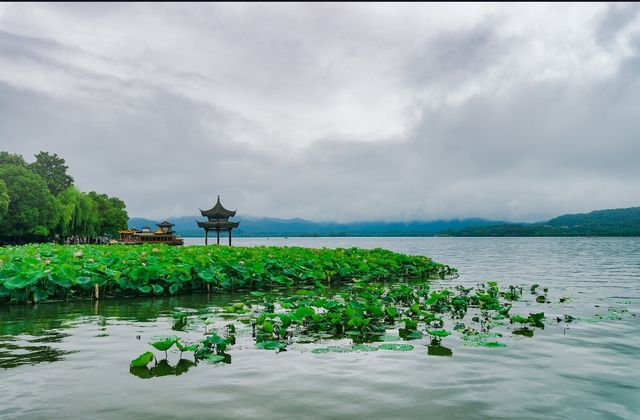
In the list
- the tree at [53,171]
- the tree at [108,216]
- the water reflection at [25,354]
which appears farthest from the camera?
the tree at [108,216]

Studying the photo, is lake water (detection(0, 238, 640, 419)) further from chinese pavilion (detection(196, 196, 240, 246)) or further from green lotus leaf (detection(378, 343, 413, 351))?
chinese pavilion (detection(196, 196, 240, 246))

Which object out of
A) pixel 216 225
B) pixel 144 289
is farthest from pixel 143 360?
pixel 216 225

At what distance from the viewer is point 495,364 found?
6652 mm

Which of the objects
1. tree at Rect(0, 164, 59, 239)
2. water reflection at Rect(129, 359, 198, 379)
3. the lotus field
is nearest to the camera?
water reflection at Rect(129, 359, 198, 379)

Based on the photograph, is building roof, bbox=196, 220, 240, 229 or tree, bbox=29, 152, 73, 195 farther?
tree, bbox=29, 152, 73, 195

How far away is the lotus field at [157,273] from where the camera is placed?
38.4 feet

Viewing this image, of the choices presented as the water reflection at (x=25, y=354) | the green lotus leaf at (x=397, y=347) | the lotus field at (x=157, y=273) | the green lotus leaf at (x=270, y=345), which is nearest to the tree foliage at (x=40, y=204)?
the lotus field at (x=157, y=273)

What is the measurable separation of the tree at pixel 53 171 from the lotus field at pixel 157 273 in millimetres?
54188

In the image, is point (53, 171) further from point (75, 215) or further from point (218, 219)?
point (218, 219)

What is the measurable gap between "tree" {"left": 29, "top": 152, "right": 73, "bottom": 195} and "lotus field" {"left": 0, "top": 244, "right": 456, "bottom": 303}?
54.2 metres

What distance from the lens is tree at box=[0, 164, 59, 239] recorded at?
47.4 m

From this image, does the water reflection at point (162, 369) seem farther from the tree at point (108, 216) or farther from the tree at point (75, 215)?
the tree at point (108, 216)

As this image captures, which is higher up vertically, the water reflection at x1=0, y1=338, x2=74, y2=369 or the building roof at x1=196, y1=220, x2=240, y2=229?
the building roof at x1=196, y1=220, x2=240, y2=229

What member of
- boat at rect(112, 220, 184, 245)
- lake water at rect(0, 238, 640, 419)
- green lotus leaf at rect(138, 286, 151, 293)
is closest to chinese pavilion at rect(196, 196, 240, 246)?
boat at rect(112, 220, 184, 245)
